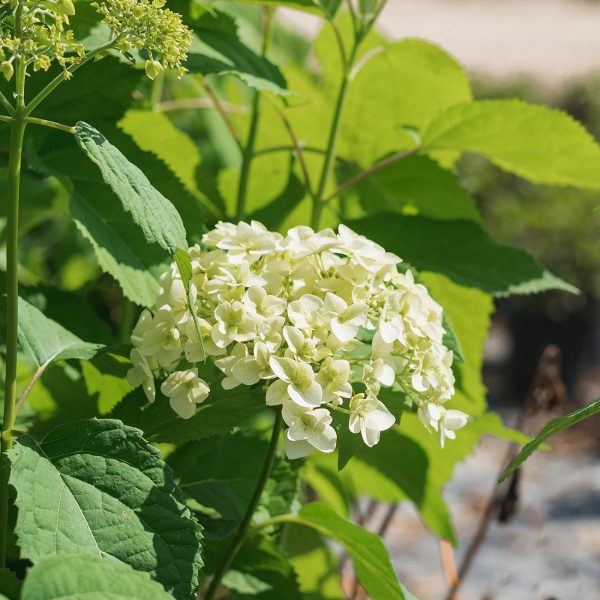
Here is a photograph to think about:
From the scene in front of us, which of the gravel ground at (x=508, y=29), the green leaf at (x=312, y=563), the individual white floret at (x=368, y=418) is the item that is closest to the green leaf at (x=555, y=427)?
the individual white floret at (x=368, y=418)

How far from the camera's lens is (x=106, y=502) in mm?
793

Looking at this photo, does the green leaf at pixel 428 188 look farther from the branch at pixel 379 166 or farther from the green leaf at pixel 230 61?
the green leaf at pixel 230 61

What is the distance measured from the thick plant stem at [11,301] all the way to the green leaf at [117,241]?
0.21 m

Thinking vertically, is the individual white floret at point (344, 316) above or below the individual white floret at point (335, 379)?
above

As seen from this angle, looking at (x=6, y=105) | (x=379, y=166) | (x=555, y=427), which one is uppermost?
(x=6, y=105)

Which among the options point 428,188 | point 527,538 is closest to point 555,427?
point 428,188

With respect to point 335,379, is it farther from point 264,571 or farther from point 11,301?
point 264,571

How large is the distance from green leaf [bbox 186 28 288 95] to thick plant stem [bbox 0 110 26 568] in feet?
0.97

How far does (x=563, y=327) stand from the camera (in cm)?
496

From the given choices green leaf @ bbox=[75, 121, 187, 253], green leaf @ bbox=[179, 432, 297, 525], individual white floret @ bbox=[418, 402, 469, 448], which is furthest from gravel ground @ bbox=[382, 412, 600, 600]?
green leaf @ bbox=[75, 121, 187, 253]

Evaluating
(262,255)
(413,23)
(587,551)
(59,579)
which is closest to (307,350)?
(262,255)

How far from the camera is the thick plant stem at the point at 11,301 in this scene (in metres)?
0.77

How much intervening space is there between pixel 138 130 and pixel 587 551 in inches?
91.3

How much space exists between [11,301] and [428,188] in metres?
0.69
